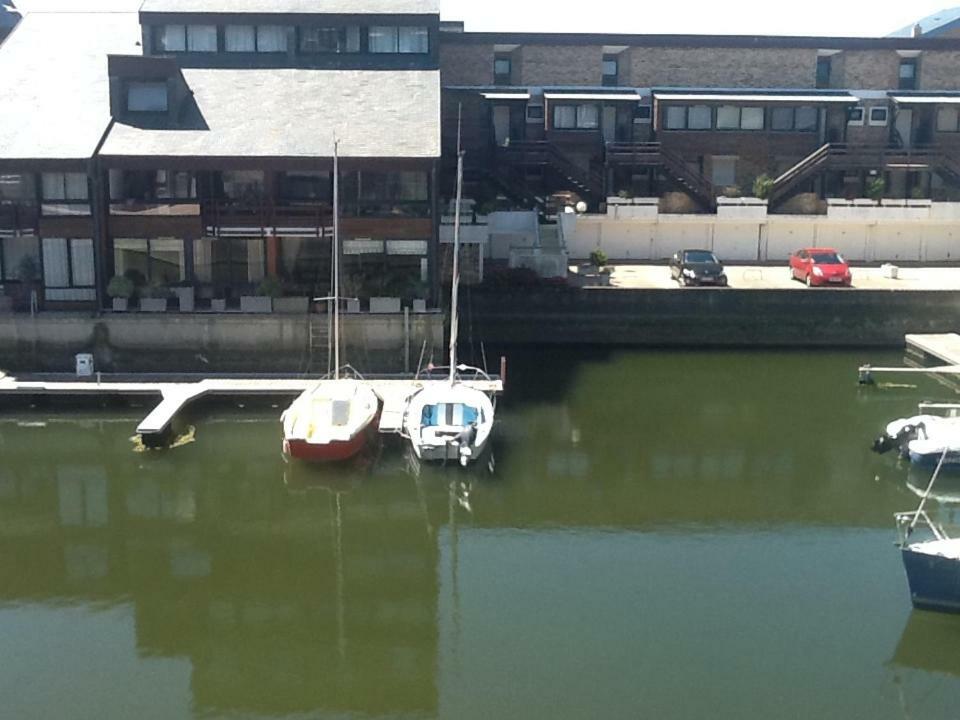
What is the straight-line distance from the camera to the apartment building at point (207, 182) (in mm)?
37781

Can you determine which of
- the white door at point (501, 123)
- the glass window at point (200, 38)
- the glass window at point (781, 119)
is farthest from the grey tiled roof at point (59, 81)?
the glass window at point (781, 119)

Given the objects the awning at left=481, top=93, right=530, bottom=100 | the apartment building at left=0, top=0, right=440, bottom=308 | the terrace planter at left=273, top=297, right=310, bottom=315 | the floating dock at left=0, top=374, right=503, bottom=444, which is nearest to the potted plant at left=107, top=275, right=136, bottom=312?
the apartment building at left=0, top=0, right=440, bottom=308

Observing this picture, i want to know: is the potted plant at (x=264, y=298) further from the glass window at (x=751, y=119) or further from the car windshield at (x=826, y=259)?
the glass window at (x=751, y=119)

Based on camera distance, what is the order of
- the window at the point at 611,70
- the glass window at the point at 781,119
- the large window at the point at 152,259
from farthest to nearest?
the window at the point at 611,70 < the glass window at the point at 781,119 < the large window at the point at 152,259

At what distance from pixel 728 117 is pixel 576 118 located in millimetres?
7602

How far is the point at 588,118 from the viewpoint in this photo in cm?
5588

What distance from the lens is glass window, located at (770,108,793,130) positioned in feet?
185

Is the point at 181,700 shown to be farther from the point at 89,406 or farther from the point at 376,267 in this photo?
the point at 376,267

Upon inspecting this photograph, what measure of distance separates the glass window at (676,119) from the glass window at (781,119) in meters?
4.39

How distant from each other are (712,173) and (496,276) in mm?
16899

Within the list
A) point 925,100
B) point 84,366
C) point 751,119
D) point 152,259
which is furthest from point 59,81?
point 925,100

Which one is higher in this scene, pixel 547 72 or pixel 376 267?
pixel 547 72

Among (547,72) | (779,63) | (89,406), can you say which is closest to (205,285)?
(89,406)

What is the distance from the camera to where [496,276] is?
4550 cm
